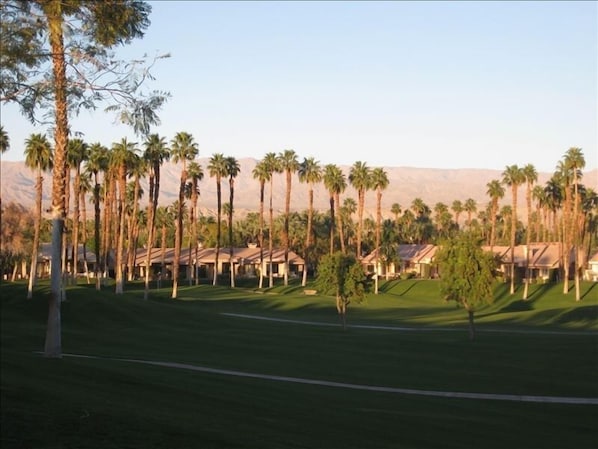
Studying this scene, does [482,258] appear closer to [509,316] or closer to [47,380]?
[509,316]

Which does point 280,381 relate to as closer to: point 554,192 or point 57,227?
point 57,227

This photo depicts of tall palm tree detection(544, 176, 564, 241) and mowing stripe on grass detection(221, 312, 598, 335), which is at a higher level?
tall palm tree detection(544, 176, 564, 241)

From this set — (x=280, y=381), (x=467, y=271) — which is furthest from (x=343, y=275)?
(x=280, y=381)

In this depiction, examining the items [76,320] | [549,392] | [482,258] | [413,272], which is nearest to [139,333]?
[76,320]

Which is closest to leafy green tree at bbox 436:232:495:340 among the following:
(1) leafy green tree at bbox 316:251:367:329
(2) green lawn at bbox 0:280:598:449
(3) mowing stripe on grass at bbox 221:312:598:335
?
(2) green lawn at bbox 0:280:598:449

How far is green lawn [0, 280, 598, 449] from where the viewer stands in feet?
62.0

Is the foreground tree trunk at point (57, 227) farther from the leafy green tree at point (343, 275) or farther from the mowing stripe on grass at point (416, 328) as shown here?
the leafy green tree at point (343, 275)

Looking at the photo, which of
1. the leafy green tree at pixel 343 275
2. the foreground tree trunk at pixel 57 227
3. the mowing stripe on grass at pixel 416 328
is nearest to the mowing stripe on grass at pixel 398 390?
the foreground tree trunk at pixel 57 227

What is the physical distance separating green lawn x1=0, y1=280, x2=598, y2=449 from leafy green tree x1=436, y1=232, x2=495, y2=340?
3.05 meters

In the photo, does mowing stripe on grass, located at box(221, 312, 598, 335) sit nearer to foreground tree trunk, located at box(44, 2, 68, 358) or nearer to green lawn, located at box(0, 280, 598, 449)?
green lawn, located at box(0, 280, 598, 449)

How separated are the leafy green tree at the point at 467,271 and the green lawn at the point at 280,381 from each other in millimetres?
3048

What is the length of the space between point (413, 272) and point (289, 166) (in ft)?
92.1

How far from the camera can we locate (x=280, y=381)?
33.1m

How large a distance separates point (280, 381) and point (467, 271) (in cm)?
3003
